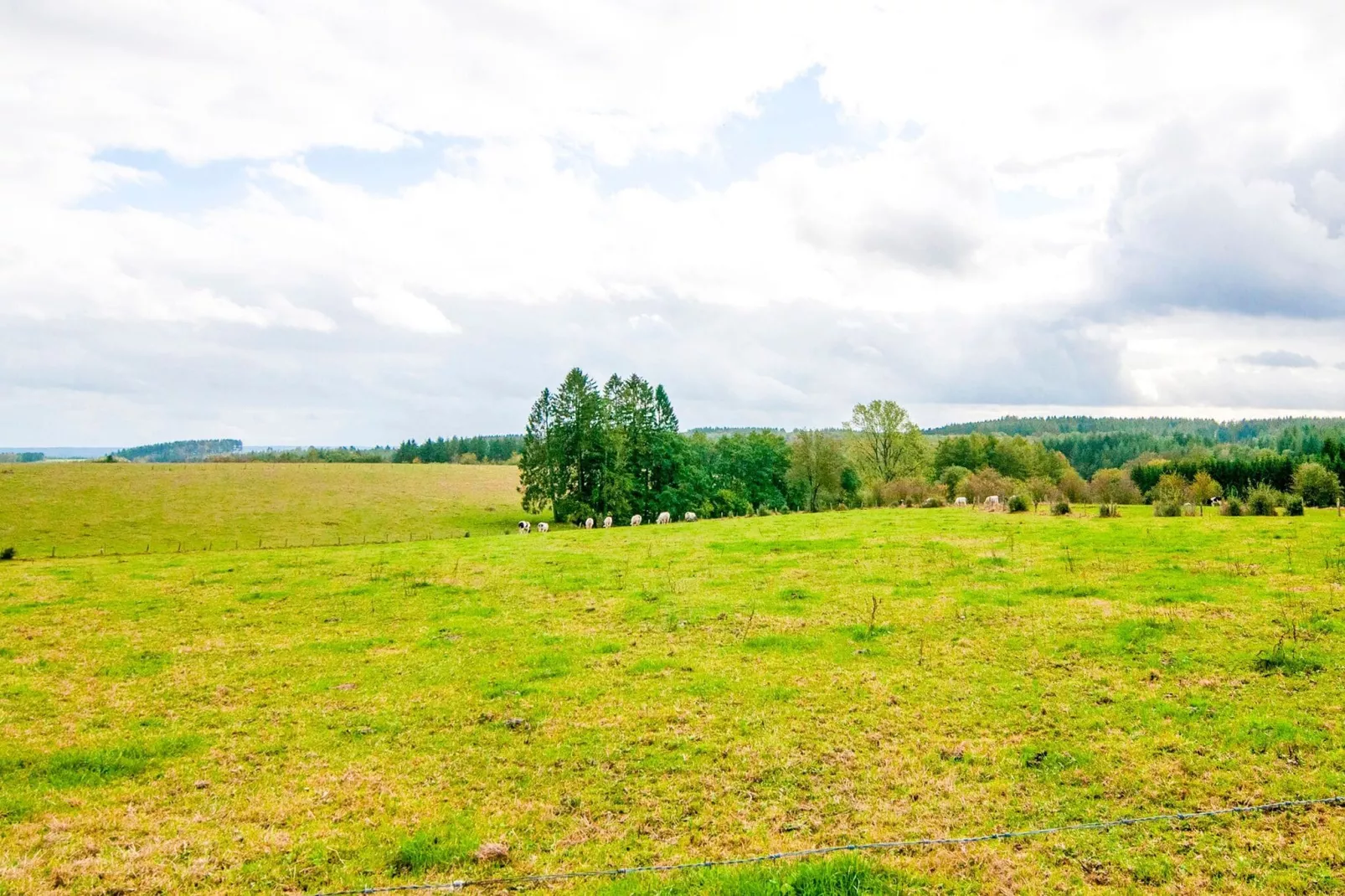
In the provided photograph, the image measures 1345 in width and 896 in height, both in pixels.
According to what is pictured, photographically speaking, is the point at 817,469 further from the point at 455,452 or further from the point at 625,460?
the point at 455,452

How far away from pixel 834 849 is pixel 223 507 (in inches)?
3082

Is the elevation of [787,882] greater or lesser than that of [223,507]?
greater

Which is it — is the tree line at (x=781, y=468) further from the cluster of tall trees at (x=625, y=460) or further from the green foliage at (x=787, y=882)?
the green foliage at (x=787, y=882)

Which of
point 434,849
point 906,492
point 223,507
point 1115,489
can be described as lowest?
point 223,507

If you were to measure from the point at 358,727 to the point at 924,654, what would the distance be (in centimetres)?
1016

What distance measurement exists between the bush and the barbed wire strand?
3194cm

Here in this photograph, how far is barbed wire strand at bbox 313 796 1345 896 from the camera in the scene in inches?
261

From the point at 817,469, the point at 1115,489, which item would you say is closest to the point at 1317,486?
the point at 1115,489

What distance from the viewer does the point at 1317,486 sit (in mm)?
54094

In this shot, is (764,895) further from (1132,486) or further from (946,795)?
(1132,486)

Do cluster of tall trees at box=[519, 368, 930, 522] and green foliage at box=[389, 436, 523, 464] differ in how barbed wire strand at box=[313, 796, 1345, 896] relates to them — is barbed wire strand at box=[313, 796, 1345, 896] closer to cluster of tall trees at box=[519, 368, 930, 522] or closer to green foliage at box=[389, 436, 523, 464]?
cluster of tall trees at box=[519, 368, 930, 522]

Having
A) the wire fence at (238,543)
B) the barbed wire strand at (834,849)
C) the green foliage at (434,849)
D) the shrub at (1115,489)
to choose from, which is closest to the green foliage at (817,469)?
the shrub at (1115,489)

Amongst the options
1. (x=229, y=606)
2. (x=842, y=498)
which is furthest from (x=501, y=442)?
(x=229, y=606)

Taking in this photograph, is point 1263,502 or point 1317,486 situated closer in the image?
point 1263,502
